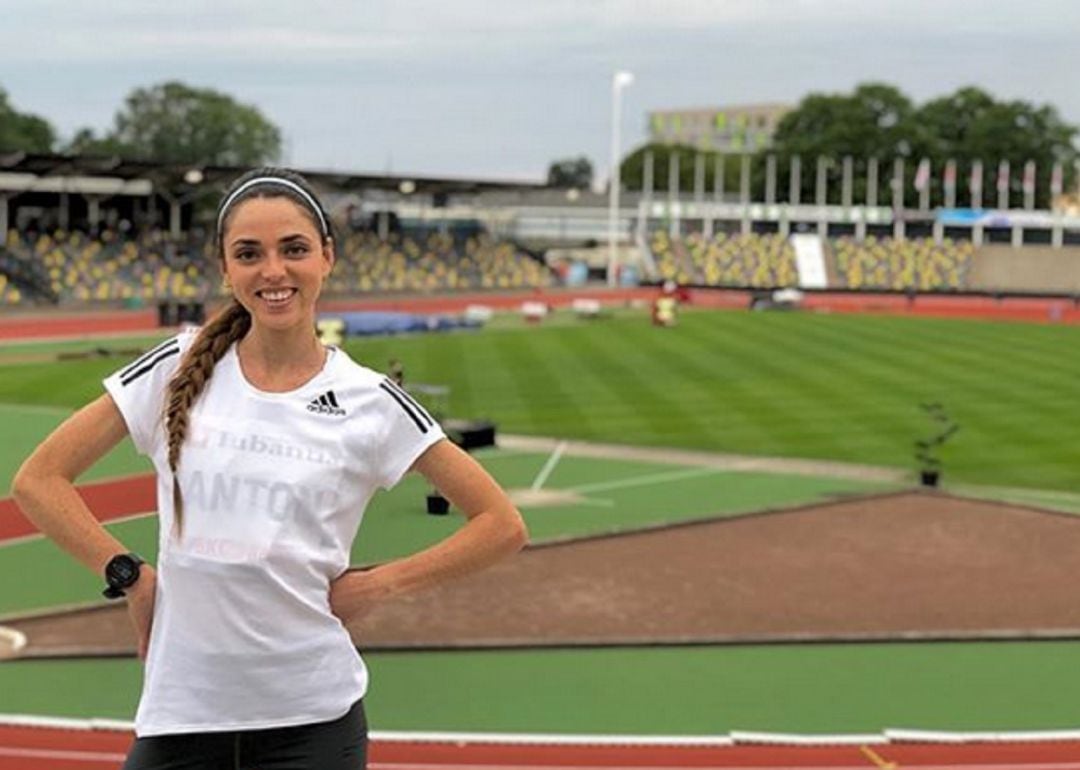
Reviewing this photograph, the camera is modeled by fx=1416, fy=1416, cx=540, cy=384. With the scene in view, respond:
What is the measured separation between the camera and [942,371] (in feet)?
120

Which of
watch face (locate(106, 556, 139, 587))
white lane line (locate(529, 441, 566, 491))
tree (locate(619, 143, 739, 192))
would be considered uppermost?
tree (locate(619, 143, 739, 192))

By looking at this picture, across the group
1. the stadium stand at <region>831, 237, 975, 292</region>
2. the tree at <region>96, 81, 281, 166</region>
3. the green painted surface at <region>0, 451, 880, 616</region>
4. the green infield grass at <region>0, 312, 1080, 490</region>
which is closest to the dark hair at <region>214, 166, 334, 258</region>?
the green painted surface at <region>0, 451, 880, 616</region>

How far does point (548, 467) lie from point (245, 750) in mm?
18036

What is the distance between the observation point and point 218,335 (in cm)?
A: 343

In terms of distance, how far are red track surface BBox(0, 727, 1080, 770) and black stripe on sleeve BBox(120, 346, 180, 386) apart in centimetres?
518

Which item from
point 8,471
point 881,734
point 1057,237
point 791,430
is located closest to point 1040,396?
point 791,430

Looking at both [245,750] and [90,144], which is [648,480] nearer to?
[245,750]

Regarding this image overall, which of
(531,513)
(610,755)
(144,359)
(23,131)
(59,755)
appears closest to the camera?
(144,359)

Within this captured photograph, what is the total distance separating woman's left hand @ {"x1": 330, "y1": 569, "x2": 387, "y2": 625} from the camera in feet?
11.0

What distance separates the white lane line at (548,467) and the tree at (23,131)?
9675 centimetres

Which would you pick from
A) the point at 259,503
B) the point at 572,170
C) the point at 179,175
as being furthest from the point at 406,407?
the point at 572,170

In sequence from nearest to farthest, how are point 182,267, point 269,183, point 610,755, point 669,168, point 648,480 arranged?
point 269,183, point 610,755, point 648,480, point 182,267, point 669,168

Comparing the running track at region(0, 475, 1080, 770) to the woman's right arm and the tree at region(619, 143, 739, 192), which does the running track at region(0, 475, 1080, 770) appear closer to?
the woman's right arm

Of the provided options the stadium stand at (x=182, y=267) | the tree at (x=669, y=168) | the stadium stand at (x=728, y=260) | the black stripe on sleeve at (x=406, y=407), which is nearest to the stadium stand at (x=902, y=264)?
the stadium stand at (x=728, y=260)
